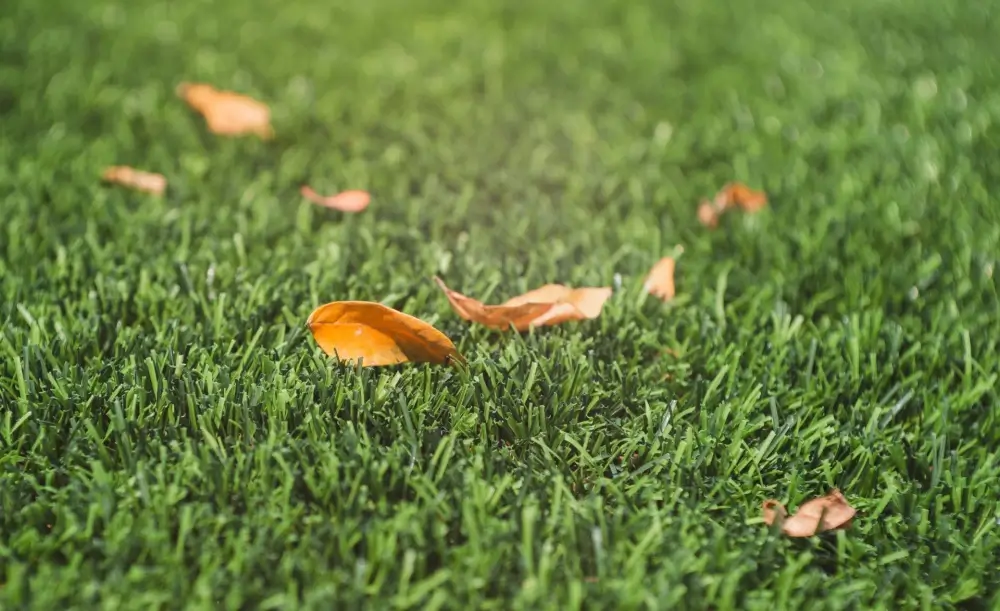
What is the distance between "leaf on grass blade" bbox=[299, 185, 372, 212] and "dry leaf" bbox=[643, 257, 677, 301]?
2.48 feet

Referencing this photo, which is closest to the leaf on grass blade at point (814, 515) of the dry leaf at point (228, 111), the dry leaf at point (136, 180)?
the dry leaf at point (136, 180)

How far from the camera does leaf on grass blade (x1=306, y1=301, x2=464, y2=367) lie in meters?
1.80

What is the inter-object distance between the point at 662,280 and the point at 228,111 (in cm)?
147

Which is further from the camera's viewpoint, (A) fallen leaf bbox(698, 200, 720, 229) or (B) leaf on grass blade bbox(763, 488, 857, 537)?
(A) fallen leaf bbox(698, 200, 720, 229)

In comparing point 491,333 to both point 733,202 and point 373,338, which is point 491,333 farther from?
point 733,202

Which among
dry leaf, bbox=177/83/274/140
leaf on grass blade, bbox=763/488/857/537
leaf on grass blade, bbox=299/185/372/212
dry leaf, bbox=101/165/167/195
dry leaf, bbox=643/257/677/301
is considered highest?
dry leaf, bbox=177/83/274/140

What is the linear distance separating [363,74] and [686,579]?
7.48ft

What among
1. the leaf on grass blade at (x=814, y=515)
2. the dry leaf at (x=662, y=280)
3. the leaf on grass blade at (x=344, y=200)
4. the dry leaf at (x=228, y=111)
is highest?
the dry leaf at (x=228, y=111)

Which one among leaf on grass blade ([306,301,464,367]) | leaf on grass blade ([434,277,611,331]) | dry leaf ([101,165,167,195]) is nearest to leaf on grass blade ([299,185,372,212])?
dry leaf ([101,165,167,195])

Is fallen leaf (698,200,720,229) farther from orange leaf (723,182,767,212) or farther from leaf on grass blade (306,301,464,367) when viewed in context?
leaf on grass blade (306,301,464,367)

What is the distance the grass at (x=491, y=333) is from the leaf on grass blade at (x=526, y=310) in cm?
4

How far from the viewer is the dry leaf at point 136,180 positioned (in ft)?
8.20

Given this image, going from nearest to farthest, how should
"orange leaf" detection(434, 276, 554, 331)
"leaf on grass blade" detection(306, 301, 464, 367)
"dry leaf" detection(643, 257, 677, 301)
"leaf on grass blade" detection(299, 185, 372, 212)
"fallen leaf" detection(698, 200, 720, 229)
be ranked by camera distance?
"leaf on grass blade" detection(306, 301, 464, 367) → "orange leaf" detection(434, 276, 554, 331) → "dry leaf" detection(643, 257, 677, 301) → "leaf on grass blade" detection(299, 185, 372, 212) → "fallen leaf" detection(698, 200, 720, 229)

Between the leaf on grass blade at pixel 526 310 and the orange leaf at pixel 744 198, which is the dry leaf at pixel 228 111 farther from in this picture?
the orange leaf at pixel 744 198
